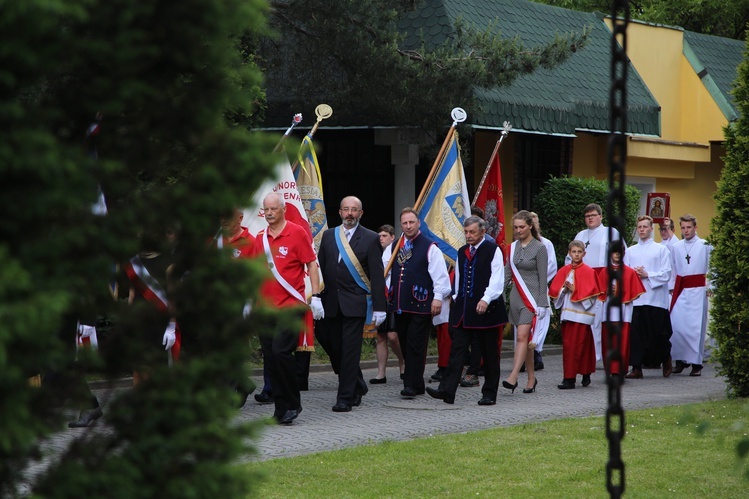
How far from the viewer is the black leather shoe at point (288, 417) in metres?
10.1

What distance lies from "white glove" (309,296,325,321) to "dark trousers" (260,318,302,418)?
0.82m

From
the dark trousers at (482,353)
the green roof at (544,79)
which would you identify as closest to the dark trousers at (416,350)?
the dark trousers at (482,353)

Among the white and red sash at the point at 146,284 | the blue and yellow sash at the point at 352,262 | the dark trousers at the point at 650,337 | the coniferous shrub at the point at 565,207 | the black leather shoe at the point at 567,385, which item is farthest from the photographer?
the coniferous shrub at the point at 565,207

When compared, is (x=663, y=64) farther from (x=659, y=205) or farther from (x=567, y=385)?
(x=567, y=385)

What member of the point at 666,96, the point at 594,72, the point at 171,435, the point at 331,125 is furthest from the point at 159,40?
the point at 666,96

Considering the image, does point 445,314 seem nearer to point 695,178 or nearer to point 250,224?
point 250,224

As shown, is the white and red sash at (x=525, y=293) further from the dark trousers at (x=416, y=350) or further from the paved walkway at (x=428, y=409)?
the dark trousers at (x=416, y=350)

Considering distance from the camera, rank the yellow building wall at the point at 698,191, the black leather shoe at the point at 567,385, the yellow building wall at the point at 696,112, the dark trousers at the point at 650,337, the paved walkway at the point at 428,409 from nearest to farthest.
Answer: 1. the paved walkway at the point at 428,409
2. the black leather shoe at the point at 567,385
3. the dark trousers at the point at 650,337
4. the yellow building wall at the point at 696,112
5. the yellow building wall at the point at 698,191

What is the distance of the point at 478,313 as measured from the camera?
37.4ft

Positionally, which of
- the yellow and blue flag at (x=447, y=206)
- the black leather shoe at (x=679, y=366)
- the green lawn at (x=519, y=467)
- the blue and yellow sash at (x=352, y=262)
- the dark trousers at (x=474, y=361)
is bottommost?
the green lawn at (x=519, y=467)

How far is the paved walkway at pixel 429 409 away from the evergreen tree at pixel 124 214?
18.3 ft

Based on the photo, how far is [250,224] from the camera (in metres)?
12.5

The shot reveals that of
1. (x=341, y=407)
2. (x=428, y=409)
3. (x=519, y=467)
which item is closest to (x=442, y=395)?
(x=428, y=409)

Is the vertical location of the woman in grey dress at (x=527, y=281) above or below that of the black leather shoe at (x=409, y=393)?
above
